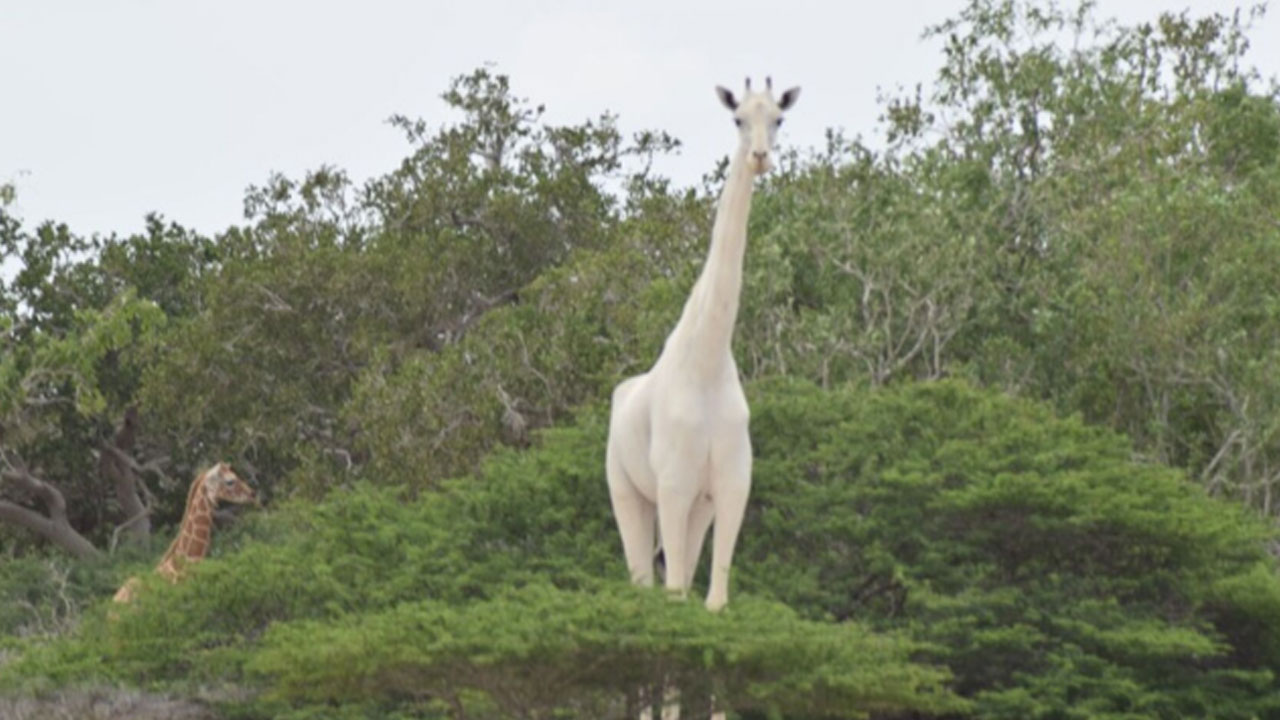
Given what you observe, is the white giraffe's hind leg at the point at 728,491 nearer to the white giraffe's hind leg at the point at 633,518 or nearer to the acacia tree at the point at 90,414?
the white giraffe's hind leg at the point at 633,518

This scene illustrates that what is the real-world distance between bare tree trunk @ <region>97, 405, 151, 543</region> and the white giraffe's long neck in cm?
2459

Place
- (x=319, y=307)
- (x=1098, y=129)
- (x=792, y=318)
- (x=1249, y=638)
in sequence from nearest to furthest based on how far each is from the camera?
(x=1249, y=638), (x=792, y=318), (x=1098, y=129), (x=319, y=307)

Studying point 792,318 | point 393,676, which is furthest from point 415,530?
point 792,318

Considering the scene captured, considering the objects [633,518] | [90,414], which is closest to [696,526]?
[633,518]

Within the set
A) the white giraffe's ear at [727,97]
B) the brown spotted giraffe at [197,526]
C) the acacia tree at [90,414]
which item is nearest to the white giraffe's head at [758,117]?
the white giraffe's ear at [727,97]

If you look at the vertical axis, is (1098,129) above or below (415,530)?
above

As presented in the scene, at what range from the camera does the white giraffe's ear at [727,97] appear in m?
16.7

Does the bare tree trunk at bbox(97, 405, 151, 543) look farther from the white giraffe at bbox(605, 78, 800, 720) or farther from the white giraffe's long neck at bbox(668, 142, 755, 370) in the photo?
the white giraffe's long neck at bbox(668, 142, 755, 370)

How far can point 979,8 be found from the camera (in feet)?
102

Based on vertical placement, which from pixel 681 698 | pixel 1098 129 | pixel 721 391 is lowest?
pixel 681 698

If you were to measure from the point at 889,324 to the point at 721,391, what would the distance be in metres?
11.4

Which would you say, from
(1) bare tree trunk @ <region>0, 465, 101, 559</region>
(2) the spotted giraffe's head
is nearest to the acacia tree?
(1) bare tree trunk @ <region>0, 465, 101, 559</region>

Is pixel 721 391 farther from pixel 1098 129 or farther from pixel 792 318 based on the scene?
pixel 1098 129

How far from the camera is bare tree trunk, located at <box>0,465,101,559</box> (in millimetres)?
39156
